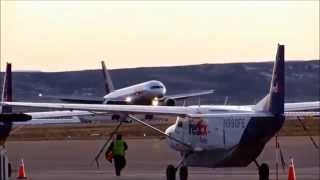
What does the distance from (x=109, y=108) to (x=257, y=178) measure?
4438 millimetres

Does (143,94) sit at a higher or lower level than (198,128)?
higher

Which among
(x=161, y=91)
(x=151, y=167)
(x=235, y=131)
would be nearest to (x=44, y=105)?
(x=235, y=131)

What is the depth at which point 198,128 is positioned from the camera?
26.5 m

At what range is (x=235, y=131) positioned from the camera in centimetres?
2544

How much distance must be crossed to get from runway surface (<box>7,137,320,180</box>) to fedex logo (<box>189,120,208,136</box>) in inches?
91.4

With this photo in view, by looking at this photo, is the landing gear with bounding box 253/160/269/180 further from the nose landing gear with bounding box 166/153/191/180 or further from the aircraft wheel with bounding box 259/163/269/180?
the nose landing gear with bounding box 166/153/191/180

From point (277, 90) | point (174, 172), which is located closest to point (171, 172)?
point (174, 172)

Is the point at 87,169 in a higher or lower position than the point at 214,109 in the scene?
lower

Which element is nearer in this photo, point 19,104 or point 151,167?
point 19,104

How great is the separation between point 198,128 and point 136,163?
11433 millimetres

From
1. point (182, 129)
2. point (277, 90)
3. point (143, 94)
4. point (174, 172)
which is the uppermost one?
point (277, 90)

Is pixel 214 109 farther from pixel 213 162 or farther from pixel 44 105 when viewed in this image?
pixel 44 105

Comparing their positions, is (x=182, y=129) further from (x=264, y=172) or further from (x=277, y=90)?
(x=277, y=90)

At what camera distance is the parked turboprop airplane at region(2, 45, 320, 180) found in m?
25.1
